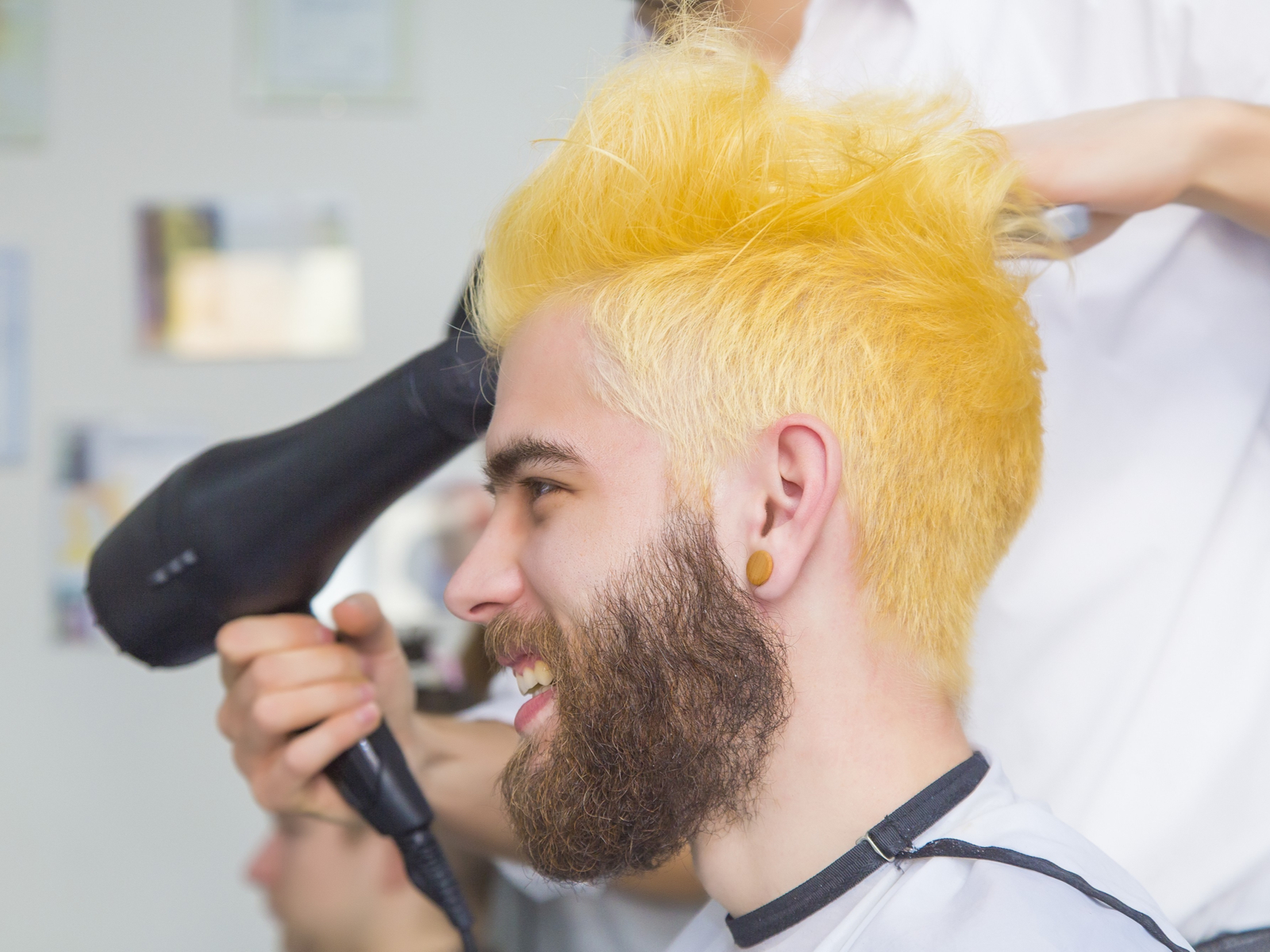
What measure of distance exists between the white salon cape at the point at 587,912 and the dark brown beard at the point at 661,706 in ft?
1.31

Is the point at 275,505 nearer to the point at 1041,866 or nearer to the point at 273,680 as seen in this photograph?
the point at 273,680

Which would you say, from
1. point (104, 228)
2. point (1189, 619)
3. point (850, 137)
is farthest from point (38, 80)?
point (1189, 619)

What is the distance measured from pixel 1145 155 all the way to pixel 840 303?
279mm

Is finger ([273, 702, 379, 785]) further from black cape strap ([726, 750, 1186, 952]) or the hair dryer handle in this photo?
black cape strap ([726, 750, 1186, 952])

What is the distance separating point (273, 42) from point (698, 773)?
1.74 metres

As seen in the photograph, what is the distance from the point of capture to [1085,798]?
106 cm

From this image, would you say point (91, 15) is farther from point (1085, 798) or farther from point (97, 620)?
point (1085, 798)

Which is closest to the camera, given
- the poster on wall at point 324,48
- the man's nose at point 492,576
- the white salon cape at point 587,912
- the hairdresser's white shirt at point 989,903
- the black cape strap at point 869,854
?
the hairdresser's white shirt at point 989,903

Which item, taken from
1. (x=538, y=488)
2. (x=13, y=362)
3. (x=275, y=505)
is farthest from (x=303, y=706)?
(x=13, y=362)

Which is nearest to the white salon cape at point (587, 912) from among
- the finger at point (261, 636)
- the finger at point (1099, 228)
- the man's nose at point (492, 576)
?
the finger at point (261, 636)

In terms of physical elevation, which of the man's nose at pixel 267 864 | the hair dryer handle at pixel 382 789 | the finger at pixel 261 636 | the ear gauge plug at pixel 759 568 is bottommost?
the man's nose at pixel 267 864

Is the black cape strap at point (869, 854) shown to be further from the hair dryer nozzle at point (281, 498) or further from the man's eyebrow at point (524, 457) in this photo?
the hair dryer nozzle at point (281, 498)

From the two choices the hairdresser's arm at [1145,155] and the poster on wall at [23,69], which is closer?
the hairdresser's arm at [1145,155]

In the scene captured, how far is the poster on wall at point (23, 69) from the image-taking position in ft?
6.45
